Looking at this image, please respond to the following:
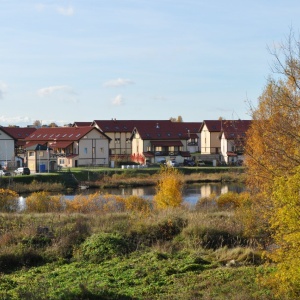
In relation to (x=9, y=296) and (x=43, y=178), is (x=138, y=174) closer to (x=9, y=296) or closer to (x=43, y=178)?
(x=43, y=178)

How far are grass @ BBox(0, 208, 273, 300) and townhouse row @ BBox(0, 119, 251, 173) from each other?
36.5 metres

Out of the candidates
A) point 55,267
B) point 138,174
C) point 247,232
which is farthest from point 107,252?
point 138,174

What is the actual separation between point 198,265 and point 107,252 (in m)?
2.78

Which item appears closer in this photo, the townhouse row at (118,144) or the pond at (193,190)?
the pond at (193,190)

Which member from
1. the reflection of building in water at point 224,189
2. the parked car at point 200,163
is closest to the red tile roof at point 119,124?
the parked car at point 200,163

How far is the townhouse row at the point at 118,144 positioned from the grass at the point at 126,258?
36538 millimetres

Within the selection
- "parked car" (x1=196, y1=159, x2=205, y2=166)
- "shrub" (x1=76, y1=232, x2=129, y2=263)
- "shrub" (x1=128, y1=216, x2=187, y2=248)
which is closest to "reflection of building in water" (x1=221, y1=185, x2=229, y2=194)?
"parked car" (x1=196, y1=159, x2=205, y2=166)

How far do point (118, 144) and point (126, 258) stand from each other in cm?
6170

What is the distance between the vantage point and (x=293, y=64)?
13.2 metres

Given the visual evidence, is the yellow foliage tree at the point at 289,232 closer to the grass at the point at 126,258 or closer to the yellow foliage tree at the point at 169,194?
the grass at the point at 126,258

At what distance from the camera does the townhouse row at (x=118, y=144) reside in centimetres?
5972

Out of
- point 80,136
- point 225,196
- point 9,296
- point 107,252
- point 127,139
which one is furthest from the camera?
point 127,139

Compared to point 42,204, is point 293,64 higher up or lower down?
higher up

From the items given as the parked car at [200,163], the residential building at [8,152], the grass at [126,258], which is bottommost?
the grass at [126,258]
